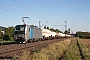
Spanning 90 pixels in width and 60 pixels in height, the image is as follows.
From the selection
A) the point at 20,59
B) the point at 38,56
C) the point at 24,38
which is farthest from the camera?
the point at 24,38

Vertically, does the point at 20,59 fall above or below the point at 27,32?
below

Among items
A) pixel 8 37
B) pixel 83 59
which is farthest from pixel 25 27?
pixel 8 37

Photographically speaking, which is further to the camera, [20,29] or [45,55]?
[20,29]

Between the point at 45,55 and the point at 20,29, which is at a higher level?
the point at 20,29

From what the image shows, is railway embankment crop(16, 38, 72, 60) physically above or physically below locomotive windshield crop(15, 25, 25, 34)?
below

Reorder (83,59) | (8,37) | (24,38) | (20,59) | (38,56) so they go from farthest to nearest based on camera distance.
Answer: (8,37) < (24,38) < (83,59) < (38,56) < (20,59)

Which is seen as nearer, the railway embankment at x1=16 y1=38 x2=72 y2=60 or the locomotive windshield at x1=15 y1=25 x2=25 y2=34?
the railway embankment at x1=16 y1=38 x2=72 y2=60

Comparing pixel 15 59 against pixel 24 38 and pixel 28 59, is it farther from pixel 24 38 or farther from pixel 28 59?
pixel 24 38

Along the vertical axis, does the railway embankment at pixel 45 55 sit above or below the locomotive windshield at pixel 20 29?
below

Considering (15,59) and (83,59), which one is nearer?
(15,59)

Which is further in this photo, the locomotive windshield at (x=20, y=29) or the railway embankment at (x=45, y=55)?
the locomotive windshield at (x=20, y=29)

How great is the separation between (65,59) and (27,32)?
1968 centimetres

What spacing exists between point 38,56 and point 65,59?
236 cm

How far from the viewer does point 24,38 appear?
31422mm
